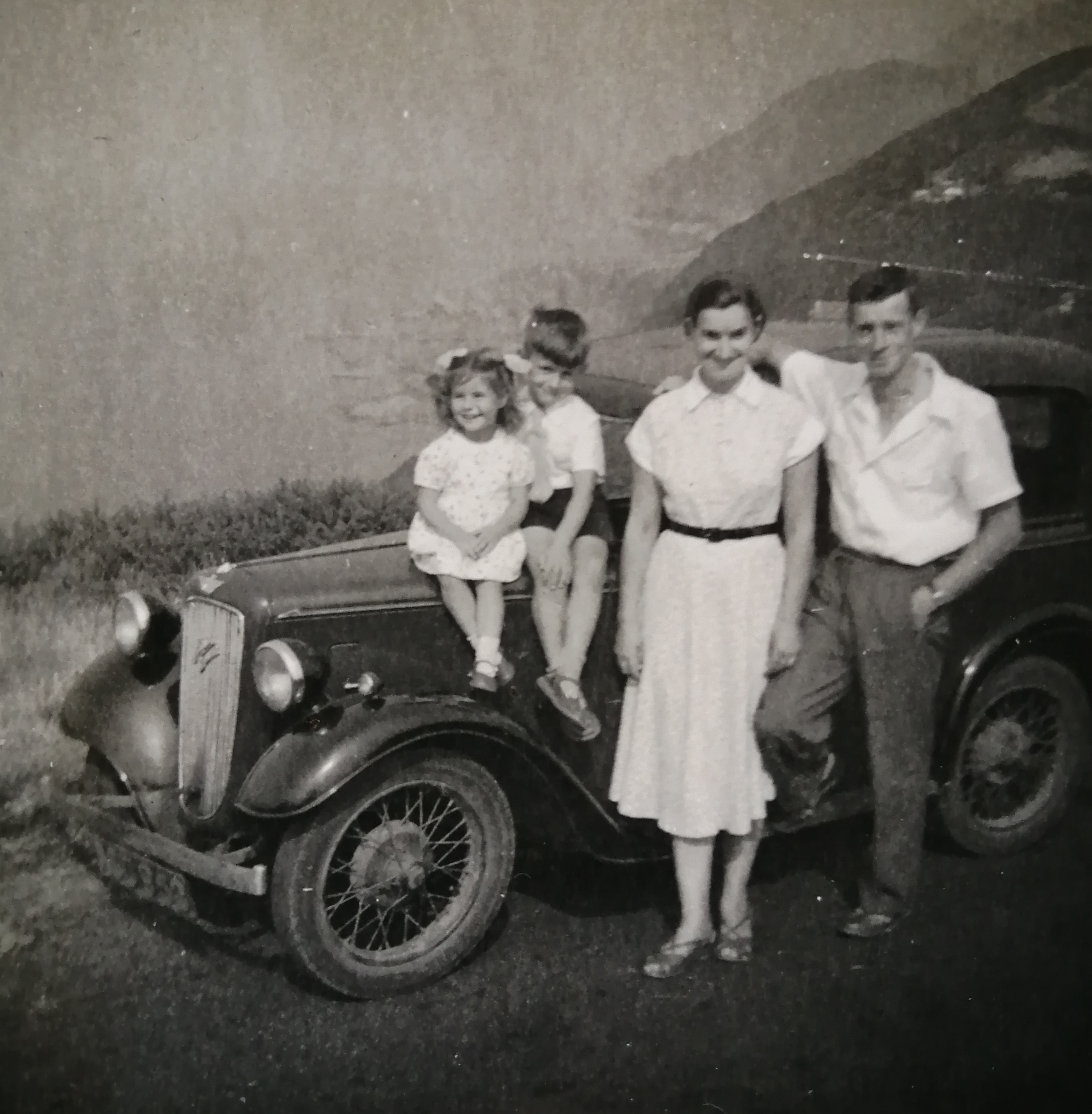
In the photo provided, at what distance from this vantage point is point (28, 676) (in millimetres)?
2500

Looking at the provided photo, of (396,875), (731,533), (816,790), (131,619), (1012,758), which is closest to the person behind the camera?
(731,533)

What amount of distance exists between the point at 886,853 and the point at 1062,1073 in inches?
21.5

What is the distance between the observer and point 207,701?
266 cm

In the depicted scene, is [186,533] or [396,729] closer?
[396,729]

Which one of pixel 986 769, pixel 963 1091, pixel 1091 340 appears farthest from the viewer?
pixel 986 769

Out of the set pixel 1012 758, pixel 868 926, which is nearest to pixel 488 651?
pixel 868 926

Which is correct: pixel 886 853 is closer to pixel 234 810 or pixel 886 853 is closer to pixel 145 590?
A: pixel 234 810

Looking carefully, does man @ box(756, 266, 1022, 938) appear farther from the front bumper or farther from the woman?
the front bumper

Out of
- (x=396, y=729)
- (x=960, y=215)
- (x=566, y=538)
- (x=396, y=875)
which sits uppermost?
(x=960, y=215)

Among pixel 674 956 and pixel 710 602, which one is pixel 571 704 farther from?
pixel 674 956

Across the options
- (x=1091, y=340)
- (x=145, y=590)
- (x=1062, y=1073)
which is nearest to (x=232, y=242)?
(x=145, y=590)

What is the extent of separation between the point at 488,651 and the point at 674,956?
792 mm

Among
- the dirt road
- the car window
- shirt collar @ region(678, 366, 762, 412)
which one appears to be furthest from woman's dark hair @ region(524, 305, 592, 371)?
the dirt road

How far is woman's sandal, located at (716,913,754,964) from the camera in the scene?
252 centimetres
